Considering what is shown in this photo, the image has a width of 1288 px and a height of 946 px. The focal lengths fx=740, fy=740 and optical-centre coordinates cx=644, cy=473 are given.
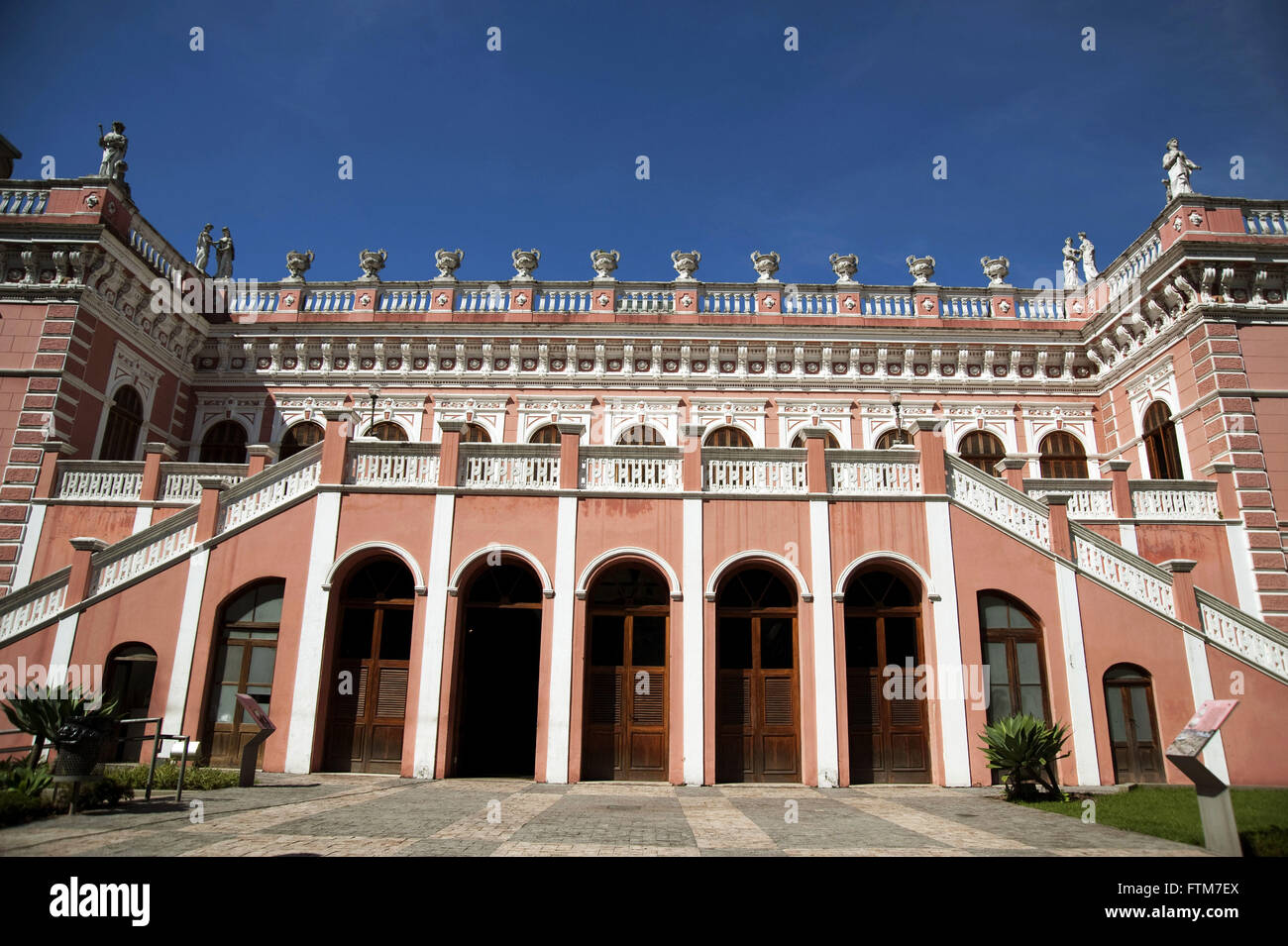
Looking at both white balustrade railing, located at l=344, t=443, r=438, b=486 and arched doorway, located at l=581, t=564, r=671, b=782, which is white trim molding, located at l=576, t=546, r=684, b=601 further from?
white balustrade railing, located at l=344, t=443, r=438, b=486

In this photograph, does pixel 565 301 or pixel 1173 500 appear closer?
pixel 1173 500

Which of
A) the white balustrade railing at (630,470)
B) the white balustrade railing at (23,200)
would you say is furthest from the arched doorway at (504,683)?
the white balustrade railing at (23,200)

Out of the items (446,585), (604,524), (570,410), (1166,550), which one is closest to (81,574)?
(446,585)

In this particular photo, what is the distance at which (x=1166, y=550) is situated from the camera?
16531 mm

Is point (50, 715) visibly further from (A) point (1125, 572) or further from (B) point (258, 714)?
(A) point (1125, 572)

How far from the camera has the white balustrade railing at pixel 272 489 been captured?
14.2 m

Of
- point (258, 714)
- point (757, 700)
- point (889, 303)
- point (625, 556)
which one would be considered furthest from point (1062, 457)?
point (258, 714)

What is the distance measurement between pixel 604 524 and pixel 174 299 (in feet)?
51.2

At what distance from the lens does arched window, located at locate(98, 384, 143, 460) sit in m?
19.2

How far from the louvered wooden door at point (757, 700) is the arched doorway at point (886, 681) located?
3.47 feet

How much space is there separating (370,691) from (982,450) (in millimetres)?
17209

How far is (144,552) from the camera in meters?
14.0

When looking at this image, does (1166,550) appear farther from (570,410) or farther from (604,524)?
(570,410)

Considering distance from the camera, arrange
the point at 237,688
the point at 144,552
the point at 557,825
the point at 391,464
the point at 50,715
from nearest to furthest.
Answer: the point at 557,825 < the point at 50,715 < the point at 237,688 < the point at 144,552 < the point at 391,464
